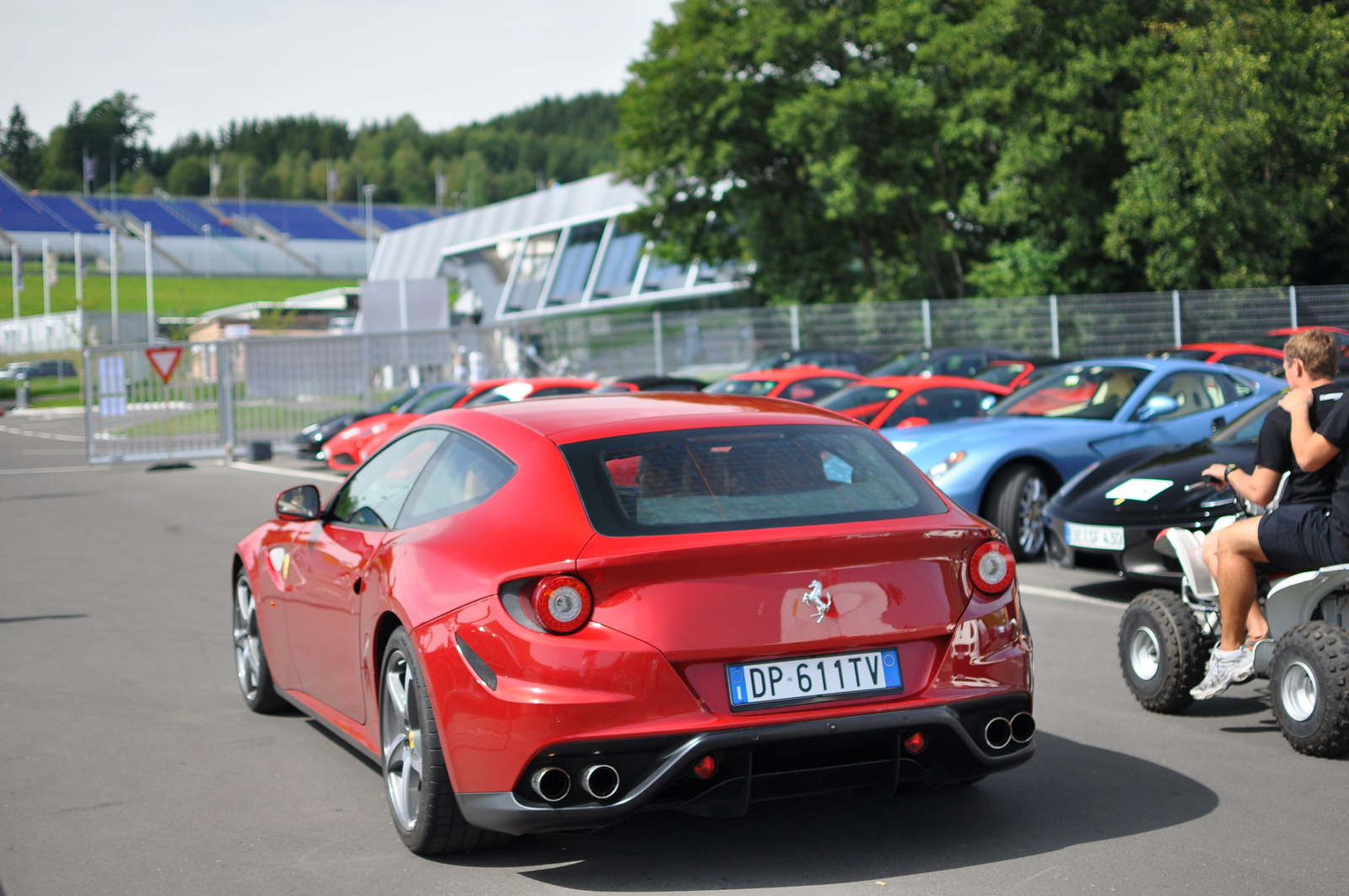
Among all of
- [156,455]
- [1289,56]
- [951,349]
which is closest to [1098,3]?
[1289,56]

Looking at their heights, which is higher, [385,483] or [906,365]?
[906,365]

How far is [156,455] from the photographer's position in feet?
83.0

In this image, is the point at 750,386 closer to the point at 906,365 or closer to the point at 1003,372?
the point at 1003,372

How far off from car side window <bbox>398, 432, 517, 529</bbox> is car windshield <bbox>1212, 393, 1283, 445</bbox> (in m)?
5.48

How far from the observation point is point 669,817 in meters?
4.48

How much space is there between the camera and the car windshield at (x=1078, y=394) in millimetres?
11086

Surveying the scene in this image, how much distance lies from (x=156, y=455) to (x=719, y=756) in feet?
77.9

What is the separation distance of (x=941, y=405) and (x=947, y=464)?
10.9 ft

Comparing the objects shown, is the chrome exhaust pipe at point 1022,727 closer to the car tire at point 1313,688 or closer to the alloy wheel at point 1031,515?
the car tire at point 1313,688

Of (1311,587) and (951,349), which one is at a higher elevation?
(951,349)

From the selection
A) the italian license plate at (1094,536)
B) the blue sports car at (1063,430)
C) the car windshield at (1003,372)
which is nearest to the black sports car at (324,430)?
the car windshield at (1003,372)

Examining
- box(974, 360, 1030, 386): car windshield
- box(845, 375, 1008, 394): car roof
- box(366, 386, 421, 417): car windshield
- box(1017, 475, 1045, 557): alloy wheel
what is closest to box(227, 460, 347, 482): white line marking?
box(366, 386, 421, 417): car windshield

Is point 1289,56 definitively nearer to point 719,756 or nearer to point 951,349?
point 951,349

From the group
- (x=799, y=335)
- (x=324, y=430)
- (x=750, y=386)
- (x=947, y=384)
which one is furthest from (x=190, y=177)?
(x=947, y=384)
